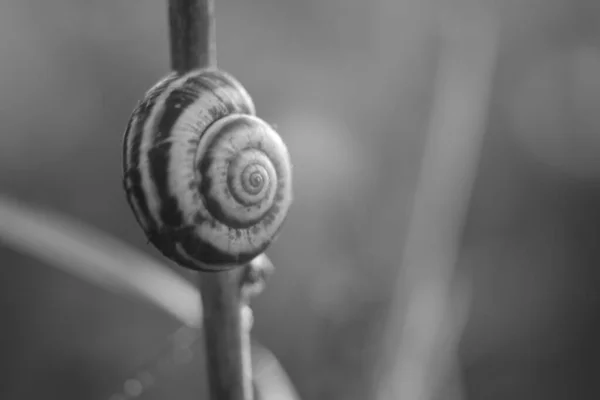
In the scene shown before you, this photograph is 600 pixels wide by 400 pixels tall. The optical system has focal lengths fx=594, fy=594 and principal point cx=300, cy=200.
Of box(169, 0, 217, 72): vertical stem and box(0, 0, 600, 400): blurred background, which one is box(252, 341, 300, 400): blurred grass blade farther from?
box(0, 0, 600, 400): blurred background

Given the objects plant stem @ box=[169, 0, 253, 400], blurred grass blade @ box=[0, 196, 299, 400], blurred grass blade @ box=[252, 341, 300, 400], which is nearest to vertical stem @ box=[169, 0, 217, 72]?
plant stem @ box=[169, 0, 253, 400]

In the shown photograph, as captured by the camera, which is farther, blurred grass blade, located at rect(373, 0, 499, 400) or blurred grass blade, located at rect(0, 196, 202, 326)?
blurred grass blade, located at rect(373, 0, 499, 400)

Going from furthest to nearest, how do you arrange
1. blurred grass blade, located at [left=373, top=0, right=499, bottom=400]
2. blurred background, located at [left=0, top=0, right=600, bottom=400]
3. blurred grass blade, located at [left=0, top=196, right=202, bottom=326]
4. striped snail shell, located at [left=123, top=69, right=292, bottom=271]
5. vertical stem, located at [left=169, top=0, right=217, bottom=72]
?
blurred background, located at [left=0, top=0, right=600, bottom=400] → blurred grass blade, located at [left=373, top=0, right=499, bottom=400] → blurred grass blade, located at [left=0, top=196, right=202, bottom=326] → striped snail shell, located at [left=123, top=69, right=292, bottom=271] → vertical stem, located at [left=169, top=0, right=217, bottom=72]

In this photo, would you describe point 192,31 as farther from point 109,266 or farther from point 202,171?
point 109,266

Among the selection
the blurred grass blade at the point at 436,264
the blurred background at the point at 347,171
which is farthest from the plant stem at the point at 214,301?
the blurred background at the point at 347,171

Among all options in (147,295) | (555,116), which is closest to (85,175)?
(147,295)

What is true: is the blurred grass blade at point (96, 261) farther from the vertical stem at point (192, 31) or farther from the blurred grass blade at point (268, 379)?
the vertical stem at point (192, 31)

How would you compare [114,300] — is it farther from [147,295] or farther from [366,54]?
[366,54]
